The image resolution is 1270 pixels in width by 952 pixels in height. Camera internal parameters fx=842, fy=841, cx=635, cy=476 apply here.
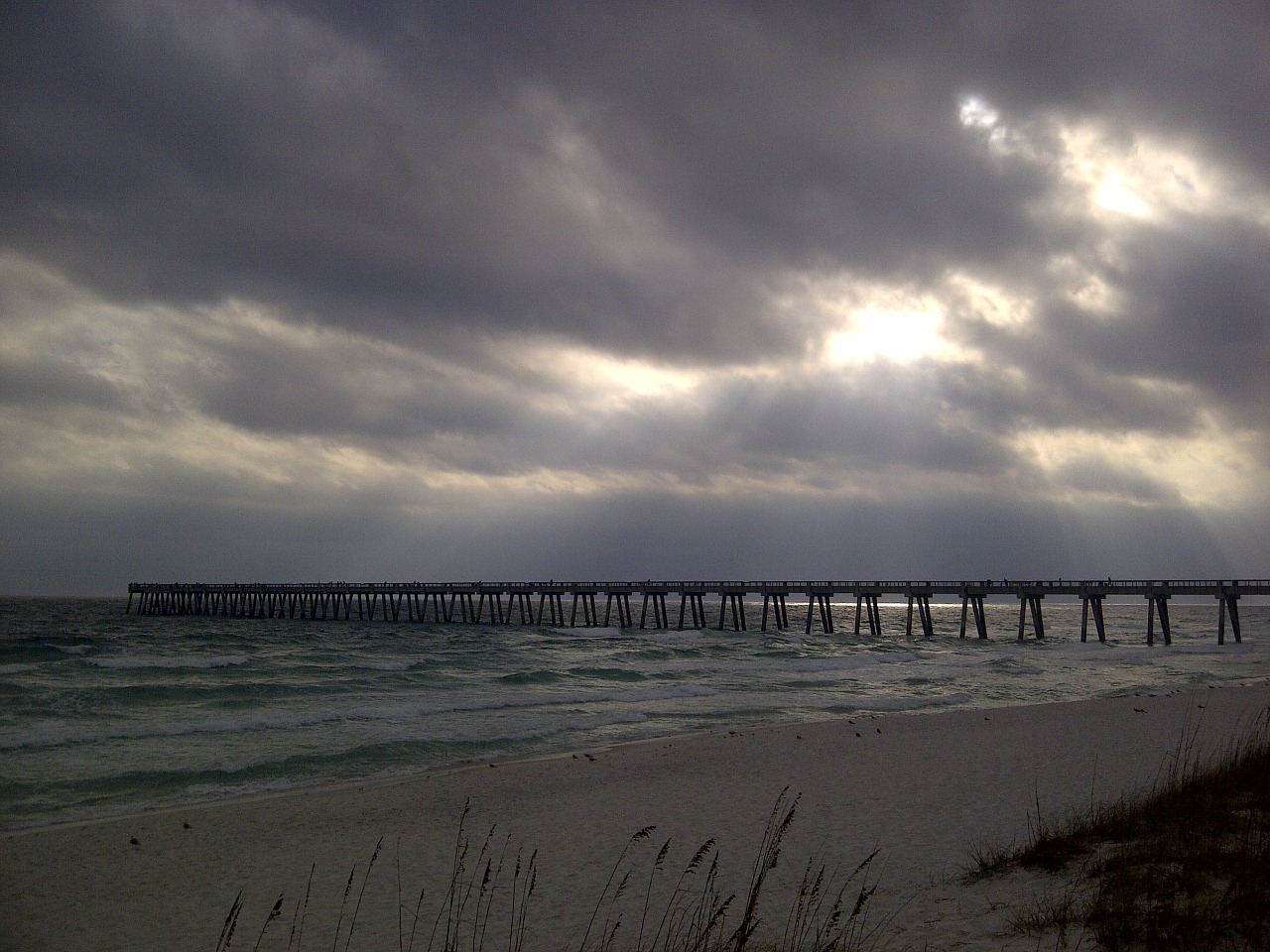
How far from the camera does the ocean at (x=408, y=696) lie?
15477 mm

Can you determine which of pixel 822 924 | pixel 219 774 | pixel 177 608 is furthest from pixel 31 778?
pixel 177 608

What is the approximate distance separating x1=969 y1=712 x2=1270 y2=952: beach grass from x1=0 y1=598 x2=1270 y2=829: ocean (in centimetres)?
1162

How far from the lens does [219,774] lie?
49.0 ft

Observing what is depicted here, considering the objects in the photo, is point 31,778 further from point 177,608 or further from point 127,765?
point 177,608

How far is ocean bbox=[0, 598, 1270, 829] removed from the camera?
15477mm

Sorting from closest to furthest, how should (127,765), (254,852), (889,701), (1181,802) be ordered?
(1181,802)
(254,852)
(127,765)
(889,701)

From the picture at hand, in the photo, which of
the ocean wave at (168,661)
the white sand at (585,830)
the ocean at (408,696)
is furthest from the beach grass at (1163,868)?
the ocean wave at (168,661)

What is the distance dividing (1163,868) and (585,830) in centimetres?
699

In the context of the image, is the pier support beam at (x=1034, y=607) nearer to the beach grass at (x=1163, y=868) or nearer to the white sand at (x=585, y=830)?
the white sand at (x=585, y=830)

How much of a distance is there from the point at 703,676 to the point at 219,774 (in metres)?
20.6

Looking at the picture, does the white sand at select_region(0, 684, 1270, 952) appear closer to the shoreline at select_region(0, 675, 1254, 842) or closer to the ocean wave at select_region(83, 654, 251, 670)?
the shoreline at select_region(0, 675, 1254, 842)

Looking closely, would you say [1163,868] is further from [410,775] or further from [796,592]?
[796,592]

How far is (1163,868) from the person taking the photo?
5930 mm

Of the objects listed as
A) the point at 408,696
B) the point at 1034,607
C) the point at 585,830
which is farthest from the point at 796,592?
the point at 585,830
